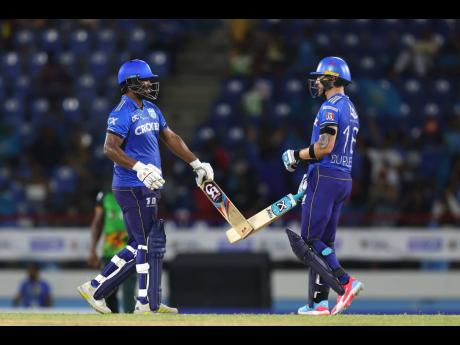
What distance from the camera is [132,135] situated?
992cm

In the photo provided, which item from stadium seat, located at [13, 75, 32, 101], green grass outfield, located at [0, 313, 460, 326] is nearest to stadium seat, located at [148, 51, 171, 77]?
stadium seat, located at [13, 75, 32, 101]

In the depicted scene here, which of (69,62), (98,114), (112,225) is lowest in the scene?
(112,225)

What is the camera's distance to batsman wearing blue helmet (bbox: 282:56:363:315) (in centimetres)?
977

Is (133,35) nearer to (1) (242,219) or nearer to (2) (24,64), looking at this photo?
(2) (24,64)

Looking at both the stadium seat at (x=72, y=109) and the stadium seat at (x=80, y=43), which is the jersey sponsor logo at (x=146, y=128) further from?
the stadium seat at (x=80, y=43)

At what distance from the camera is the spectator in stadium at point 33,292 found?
16125 millimetres

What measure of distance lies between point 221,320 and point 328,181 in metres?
1.62

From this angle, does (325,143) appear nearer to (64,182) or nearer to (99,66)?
(64,182)

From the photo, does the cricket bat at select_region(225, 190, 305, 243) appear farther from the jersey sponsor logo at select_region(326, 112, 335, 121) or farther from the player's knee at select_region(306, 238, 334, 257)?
the jersey sponsor logo at select_region(326, 112, 335, 121)

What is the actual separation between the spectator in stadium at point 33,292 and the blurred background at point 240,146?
0.58m

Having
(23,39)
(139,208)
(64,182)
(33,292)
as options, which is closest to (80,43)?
(23,39)

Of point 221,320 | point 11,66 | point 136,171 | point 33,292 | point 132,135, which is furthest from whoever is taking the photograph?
point 11,66

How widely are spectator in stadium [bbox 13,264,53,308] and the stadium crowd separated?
4.35ft

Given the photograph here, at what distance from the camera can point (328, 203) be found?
32.3 ft
